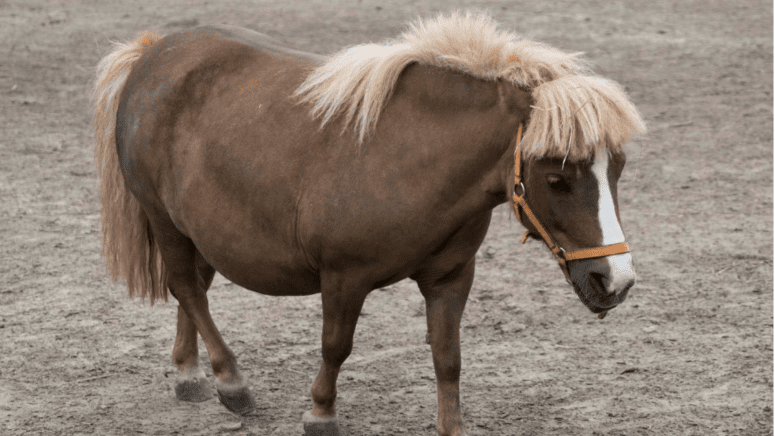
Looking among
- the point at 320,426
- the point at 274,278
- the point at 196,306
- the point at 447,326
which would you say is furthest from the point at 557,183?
the point at 196,306

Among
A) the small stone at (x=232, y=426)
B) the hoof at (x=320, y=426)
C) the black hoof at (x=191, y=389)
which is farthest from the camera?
the black hoof at (x=191, y=389)

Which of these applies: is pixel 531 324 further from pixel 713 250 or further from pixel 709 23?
pixel 709 23

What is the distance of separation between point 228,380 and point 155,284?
61 centimetres

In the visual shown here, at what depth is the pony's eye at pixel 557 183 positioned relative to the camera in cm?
266

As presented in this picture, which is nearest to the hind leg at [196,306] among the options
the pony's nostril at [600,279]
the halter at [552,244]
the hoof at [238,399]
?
the hoof at [238,399]

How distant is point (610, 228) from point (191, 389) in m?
2.03

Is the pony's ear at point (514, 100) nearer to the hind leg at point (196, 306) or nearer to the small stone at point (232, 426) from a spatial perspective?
the hind leg at point (196, 306)

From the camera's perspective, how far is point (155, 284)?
3953 millimetres

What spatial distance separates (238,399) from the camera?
3.66 metres

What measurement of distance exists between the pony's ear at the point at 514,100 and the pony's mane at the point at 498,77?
0.03 m

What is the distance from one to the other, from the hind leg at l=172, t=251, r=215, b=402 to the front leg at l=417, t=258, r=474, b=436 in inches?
43.1

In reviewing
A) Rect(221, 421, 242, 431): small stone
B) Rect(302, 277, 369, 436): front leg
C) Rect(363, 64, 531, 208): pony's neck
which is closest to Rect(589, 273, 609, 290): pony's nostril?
Rect(363, 64, 531, 208): pony's neck

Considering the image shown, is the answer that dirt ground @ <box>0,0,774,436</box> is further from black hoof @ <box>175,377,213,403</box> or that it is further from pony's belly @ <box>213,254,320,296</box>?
pony's belly @ <box>213,254,320,296</box>

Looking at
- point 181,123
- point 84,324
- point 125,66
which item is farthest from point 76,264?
point 181,123
